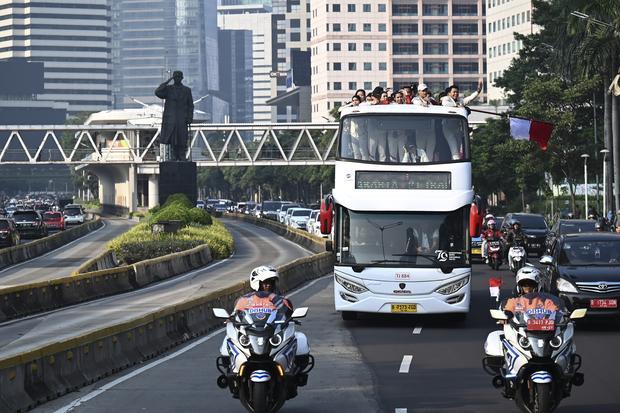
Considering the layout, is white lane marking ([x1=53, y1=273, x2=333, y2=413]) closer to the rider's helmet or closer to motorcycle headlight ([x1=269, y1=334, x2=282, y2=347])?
motorcycle headlight ([x1=269, y1=334, x2=282, y2=347])

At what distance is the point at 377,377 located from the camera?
62.8ft

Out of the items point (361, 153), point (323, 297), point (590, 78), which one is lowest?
point (323, 297)

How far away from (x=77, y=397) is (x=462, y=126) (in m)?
12.2

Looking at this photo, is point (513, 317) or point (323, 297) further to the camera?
point (323, 297)

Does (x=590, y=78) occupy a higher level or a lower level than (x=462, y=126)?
higher

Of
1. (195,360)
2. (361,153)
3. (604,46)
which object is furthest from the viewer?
(604,46)

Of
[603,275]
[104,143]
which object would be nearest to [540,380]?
[603,275]

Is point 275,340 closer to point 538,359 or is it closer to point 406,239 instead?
point 538,359

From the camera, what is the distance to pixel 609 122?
7238 centimetres

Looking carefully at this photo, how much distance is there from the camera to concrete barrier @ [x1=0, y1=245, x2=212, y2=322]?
3288 cm

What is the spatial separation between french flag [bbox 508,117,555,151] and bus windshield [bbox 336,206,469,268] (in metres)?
36.7

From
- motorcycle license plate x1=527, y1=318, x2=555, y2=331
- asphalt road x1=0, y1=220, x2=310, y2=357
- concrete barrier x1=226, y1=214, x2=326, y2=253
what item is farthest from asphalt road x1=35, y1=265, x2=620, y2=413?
concrete barrier x1=226, y1=214, x2=326, y2=253

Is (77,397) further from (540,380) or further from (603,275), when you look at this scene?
(603,275)

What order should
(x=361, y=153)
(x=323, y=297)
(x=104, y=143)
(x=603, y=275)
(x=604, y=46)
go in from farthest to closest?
(x=104, y=143), (x=604, y=46), (x=323, y=297), (x=361, y=153), (x=603, y=275)
